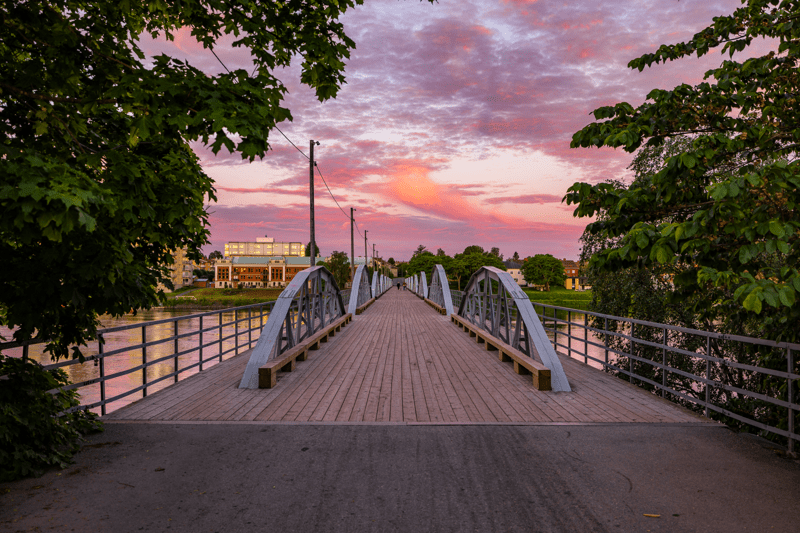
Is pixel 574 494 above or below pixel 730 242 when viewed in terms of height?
below

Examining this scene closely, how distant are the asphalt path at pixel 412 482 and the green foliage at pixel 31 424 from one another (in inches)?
6.4

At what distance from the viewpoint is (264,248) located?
168 metres

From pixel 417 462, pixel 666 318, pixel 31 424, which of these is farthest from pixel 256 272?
pixel 417 462

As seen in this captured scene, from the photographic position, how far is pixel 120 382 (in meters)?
23.2

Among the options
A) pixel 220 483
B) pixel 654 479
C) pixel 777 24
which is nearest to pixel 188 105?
pixel 220 483

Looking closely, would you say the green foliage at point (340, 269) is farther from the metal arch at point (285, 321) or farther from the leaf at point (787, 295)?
the leaf at point (787, 295)

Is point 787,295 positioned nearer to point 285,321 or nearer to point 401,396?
point 401,396

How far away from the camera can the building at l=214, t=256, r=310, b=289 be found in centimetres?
13525

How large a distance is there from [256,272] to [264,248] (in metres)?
31.7

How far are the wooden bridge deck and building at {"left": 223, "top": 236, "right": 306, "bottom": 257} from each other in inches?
6485

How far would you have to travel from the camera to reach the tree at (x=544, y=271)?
117m

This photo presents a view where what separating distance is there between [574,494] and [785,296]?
6.53 ft

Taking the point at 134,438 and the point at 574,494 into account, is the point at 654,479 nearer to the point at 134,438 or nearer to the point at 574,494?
the point at 574,494

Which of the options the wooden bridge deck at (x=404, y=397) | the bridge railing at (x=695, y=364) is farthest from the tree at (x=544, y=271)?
the wooden bridge deck at (x=404, y=397)
